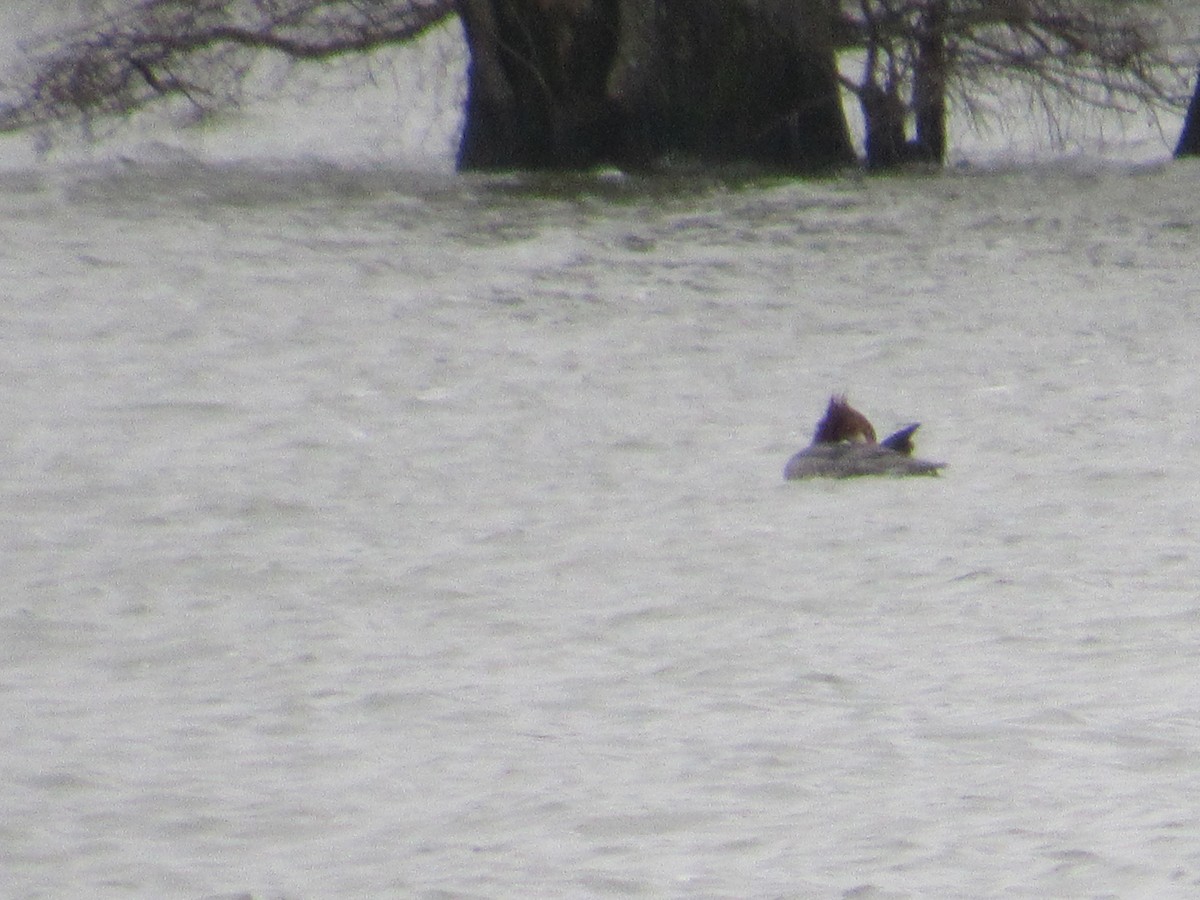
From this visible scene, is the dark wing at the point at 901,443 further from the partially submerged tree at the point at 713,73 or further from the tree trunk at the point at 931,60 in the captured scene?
the tree trunk at the point at 931,60

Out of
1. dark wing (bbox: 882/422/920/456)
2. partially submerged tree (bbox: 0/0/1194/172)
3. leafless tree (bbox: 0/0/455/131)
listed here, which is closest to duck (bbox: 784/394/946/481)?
dark wing (bbox: 882/422/920/456)

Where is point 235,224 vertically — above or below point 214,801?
above

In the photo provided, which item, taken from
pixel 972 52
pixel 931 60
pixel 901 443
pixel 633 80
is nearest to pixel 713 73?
pixel 633 80

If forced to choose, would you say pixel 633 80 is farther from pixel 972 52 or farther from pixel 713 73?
pixel 972 52

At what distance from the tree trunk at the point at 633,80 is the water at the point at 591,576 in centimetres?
477

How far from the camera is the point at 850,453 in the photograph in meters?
7.38

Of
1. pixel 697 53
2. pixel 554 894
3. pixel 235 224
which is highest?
pixel 697 53

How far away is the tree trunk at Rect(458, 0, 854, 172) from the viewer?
58.1 feet

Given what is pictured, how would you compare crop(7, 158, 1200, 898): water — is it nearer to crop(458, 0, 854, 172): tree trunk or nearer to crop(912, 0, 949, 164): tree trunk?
crop(912, 0, 949, 164): tree trunk

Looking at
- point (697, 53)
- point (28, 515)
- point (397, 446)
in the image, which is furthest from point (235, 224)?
point (28, 515)

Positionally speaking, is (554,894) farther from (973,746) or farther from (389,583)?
(389,583)

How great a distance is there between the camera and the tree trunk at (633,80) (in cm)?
1772

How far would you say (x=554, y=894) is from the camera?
3.69 meters

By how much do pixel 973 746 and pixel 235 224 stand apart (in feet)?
35.0
